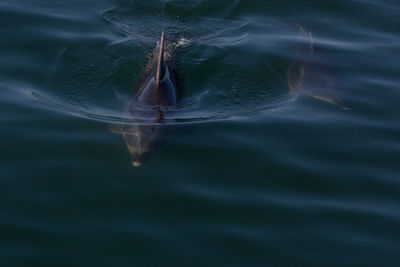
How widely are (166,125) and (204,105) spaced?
1.25m

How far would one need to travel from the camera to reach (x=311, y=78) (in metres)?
12.0

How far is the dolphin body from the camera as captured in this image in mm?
8633

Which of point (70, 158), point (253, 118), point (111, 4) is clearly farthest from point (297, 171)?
point (111, 4)

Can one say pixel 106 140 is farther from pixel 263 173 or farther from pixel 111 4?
pixel 111 4

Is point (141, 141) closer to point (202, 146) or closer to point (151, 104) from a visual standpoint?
point (202, 146)

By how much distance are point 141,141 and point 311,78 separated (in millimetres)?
4901

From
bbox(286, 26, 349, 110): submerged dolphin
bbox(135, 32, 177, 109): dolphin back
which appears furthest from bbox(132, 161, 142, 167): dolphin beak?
bbox(286, 26, 349, 110): submerged dolphin

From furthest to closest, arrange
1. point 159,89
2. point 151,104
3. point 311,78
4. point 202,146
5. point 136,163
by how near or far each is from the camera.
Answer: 1. point 311,78
2. point 159,89
3. point 151,104
4. point 202,146
5. point 136,163

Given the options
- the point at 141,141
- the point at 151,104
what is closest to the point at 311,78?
the point at 151,104

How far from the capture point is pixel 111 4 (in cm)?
1538

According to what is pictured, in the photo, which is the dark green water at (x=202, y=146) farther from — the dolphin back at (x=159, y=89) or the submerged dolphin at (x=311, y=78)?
the dolphin back at (x=159, y=89)

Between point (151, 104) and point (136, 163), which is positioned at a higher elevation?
point (151, 104)

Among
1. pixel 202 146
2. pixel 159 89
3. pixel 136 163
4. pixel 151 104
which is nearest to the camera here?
pixel 136 163

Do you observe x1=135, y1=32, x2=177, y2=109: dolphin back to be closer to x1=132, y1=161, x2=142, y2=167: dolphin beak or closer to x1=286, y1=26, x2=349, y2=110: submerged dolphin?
x1=132, y1=161, x2=142, y2=167: dolphin beak
